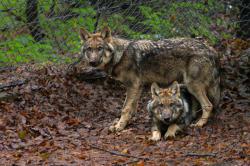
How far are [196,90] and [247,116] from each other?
992mm

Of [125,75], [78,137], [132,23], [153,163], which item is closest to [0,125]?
[78,137]

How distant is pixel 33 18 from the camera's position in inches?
452

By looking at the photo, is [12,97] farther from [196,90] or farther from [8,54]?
[196,90]

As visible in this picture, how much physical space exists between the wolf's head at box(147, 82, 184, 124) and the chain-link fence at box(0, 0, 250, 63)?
13.1 ft

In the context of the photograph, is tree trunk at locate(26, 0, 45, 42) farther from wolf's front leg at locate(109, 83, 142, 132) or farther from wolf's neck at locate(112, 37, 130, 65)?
wolf's front leg at locate(109, 83, 142, 132)

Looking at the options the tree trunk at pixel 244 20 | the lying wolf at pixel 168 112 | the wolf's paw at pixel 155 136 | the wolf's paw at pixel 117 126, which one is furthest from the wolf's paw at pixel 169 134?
the tree trunk at pixel 244 20

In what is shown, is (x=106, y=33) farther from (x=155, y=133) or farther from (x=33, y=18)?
(x=33, y=18)

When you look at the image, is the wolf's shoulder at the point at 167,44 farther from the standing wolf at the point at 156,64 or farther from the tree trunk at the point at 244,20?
the tree trunk at the point at 244,20

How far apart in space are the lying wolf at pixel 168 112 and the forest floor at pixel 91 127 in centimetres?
20

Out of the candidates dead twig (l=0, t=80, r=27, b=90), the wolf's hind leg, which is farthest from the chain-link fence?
the wolf's hind leg

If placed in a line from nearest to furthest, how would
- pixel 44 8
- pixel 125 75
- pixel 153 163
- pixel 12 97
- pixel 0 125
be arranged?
pixel 153 163, pixel 0 125, pixel 125 75, pixel 12 97, pixel 44 8

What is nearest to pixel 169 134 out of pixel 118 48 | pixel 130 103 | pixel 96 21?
pixel 130 103

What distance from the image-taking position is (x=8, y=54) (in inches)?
450

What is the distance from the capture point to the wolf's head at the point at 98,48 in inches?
330
